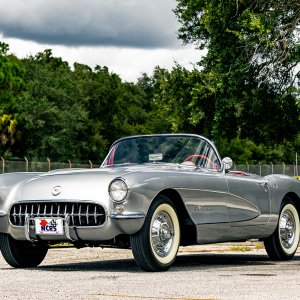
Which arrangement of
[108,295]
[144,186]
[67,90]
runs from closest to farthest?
[108,295]
[144,186]
[67,90]

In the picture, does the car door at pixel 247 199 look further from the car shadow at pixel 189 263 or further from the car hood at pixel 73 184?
the car hood at pixel 73 184

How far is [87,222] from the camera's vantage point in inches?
358

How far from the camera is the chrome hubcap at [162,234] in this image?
9.21 meters

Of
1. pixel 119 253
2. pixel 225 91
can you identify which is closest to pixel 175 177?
pixel 119 253

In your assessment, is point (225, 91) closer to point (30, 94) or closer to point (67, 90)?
point (30, 94)

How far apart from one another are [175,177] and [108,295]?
279cm

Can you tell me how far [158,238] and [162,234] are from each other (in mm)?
91

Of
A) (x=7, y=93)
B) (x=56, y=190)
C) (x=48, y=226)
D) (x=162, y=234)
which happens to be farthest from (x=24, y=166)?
(x=7, y=93)

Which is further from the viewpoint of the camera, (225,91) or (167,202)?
(225,91)

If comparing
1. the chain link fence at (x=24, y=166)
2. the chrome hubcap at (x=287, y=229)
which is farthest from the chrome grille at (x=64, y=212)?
the chain link fence at (x=24, y=166)

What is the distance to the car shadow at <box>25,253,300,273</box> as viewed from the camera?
32.4 feet

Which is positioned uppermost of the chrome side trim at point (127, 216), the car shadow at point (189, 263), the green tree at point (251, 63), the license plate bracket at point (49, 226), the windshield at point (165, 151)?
the green tree at point (251, 63)

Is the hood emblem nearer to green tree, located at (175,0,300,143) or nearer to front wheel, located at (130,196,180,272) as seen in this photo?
front wheel, located at (130,196,180,272)

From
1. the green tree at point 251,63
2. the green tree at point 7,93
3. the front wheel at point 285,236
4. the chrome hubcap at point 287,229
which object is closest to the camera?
the front wheel at point 285,236
